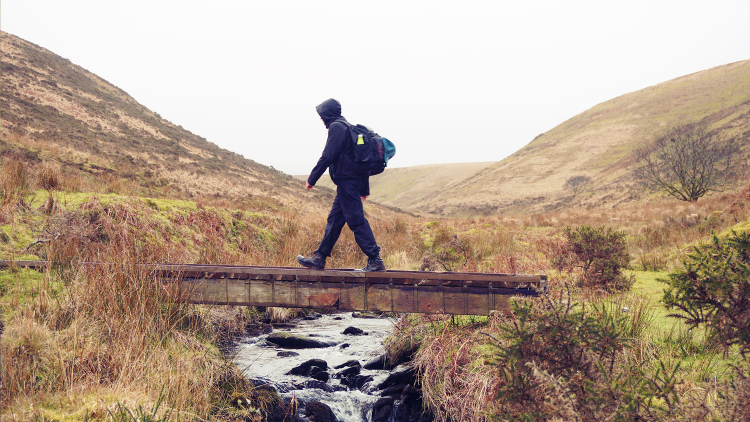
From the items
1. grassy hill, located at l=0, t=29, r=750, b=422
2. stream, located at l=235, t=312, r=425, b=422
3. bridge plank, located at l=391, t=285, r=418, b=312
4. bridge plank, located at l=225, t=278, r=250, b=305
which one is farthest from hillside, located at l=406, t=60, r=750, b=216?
bridge plank, located at l=225, t=278, r=250, b=305

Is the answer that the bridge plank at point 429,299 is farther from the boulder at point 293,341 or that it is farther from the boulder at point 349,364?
the boulder at point 293,341

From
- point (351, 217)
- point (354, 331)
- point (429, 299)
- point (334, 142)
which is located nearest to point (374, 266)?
point (351, 217)

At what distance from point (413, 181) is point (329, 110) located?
133 metres

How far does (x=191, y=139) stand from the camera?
45.2 metres

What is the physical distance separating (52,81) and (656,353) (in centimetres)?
4819

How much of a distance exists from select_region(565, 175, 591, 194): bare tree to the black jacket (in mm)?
62045

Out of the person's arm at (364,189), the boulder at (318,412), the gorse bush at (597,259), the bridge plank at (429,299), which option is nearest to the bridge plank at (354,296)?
the bridge plank at (429,299)

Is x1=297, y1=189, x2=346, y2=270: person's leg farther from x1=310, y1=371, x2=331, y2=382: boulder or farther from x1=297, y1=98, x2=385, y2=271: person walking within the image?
x1=310, y1=371, x2=331, y2=382: boulder

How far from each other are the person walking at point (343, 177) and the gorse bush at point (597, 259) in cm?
380

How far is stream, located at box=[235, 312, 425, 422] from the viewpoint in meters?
5.11

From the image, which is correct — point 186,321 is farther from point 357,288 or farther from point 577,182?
point 577,182

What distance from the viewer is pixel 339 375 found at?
5953mm

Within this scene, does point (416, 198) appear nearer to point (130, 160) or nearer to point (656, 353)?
point (130, 160)

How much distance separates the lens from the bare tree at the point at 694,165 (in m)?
23.1
